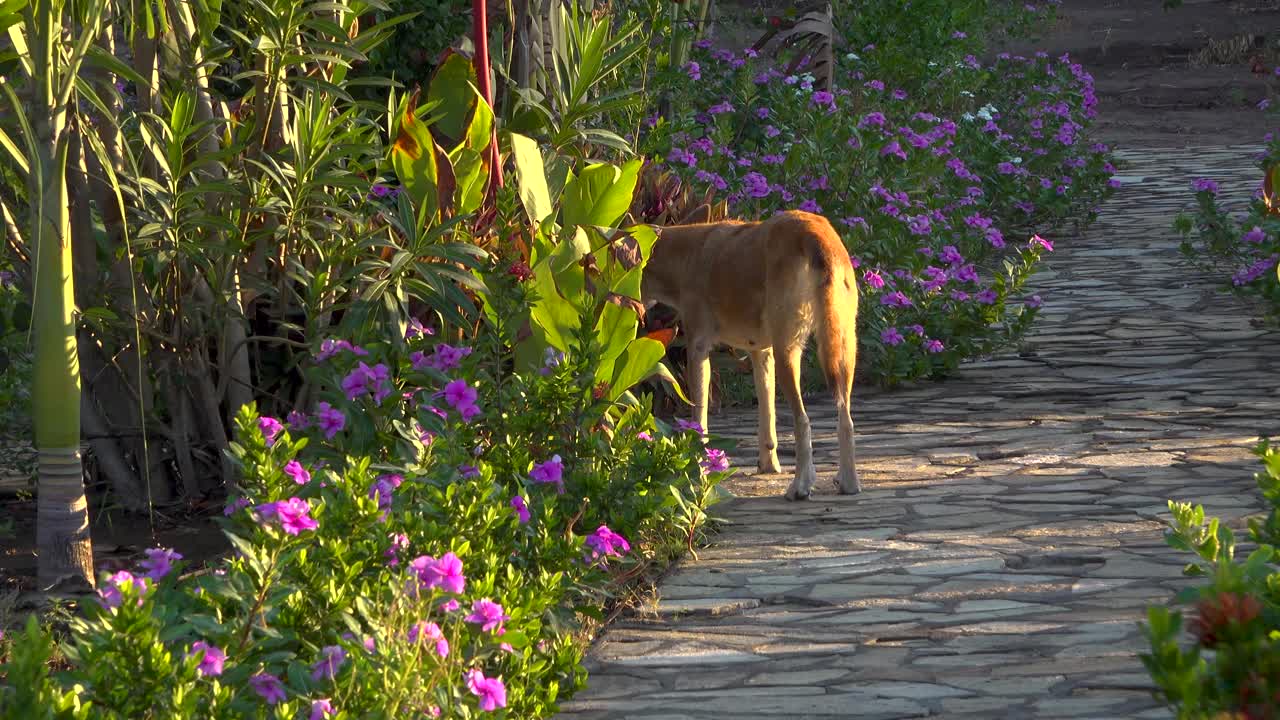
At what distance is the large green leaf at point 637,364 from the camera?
590 cm

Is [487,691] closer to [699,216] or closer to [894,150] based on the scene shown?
[699,216]

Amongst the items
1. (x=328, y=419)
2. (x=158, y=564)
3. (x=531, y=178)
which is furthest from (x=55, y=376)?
(x=531, y=178)

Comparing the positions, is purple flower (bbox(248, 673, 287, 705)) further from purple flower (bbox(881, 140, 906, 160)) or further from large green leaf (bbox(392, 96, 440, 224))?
purple flower (bbox(881, 140, 906, 160))

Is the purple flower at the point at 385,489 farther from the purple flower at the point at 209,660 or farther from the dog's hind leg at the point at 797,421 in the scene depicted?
the dog's hind leg at the point at 797,421

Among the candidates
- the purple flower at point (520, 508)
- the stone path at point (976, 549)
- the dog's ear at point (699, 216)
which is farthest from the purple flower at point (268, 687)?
the dog's ear at point (699, 216)

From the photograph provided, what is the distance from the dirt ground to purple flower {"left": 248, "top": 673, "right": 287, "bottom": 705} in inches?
525

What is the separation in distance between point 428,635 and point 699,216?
4.88 metres

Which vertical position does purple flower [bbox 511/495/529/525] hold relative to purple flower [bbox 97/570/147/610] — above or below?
below

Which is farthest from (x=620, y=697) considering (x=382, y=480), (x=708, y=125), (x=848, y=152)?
(x=708, y=125)

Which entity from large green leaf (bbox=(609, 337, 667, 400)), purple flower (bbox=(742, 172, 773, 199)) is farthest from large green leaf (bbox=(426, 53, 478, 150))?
purple flower (bbox=(742, 172, 773, 199))

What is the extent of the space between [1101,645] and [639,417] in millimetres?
1823

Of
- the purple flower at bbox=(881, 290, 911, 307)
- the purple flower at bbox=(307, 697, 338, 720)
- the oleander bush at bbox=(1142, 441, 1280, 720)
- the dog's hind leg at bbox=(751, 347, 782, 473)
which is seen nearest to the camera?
the oleander bush at bbox=(1142, 441, 1280, 720)

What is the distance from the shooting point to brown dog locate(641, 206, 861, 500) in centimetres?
657

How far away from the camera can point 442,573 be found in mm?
3850
